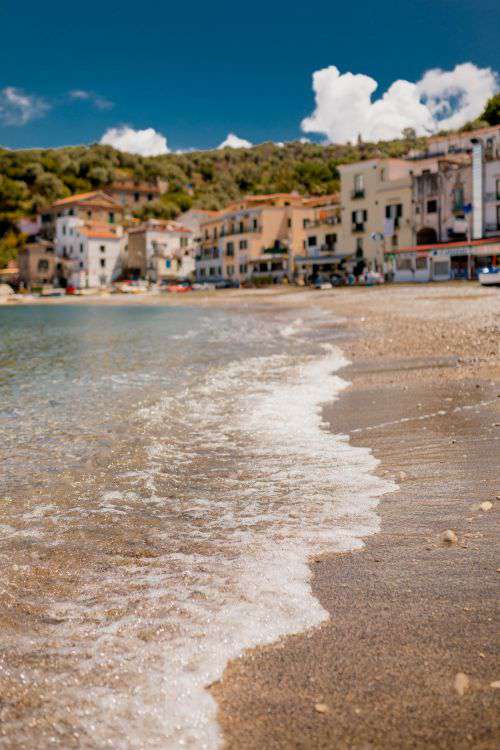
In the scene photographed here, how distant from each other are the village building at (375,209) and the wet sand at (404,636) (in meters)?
60.8

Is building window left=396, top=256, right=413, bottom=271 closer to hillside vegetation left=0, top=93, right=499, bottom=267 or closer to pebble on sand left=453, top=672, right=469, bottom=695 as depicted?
hillside vegetation left=0, top=93, right=499, bottom=267

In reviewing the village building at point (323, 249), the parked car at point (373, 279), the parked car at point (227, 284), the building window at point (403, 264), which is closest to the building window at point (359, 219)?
the village building at point (323, 249)

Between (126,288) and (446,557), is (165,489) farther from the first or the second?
(126,288)

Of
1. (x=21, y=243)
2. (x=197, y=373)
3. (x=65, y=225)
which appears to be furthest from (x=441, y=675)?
(x=21, y=243)

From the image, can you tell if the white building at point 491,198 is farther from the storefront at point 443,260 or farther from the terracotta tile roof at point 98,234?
the terracotta tile roof at point 98,234

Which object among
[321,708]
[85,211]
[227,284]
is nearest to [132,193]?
[85,211]

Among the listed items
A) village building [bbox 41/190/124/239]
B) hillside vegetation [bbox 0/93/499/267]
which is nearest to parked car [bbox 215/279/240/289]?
hillside vegetation [bbox 0/93/499/267]

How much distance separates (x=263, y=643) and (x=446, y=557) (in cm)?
157

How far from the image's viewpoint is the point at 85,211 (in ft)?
340

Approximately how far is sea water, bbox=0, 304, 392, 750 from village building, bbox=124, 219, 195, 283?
3319 inches

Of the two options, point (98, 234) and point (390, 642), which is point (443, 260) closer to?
point (98, 234)

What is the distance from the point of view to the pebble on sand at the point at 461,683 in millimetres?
2854

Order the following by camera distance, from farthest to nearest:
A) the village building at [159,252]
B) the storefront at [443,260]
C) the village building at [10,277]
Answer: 1. the village building at [10,277]
2. the village building at [159,252]
3. the storefront at [443,260]

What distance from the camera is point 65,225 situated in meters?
101
